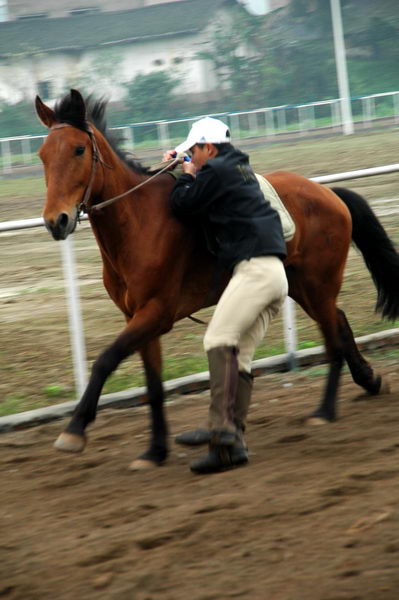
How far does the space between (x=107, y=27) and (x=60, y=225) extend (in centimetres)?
3800

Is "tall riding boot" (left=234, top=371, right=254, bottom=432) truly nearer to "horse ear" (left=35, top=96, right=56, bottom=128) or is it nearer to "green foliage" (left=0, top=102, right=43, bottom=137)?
"horse ear" (left=35, top=96, right=56, bottom=128)

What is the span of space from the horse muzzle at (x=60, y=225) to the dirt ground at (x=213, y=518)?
4.03 feet

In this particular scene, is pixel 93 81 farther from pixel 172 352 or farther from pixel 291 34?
pixel 172 352

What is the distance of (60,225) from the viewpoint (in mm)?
4699

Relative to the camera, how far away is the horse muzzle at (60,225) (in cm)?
469

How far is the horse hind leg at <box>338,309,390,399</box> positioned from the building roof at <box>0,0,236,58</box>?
3347 centimetres

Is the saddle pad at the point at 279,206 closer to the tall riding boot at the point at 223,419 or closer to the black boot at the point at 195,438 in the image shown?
the tall riding boot at the point at 223,419

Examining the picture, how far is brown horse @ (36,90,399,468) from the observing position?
192 inches

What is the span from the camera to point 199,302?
549 cm

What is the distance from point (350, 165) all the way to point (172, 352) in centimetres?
1434

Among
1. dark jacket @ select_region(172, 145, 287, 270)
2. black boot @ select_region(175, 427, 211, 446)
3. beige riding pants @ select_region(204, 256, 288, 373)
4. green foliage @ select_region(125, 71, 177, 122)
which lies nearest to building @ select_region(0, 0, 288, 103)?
green foliage @ select_region(125, 71, 177, 122)

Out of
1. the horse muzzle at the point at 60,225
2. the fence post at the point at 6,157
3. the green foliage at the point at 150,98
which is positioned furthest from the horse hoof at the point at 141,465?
the green foliage at the point at 150,98

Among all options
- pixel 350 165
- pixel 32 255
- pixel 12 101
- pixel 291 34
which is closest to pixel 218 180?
pixel 32 255

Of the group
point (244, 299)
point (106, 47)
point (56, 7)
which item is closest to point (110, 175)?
point (244, 299)
